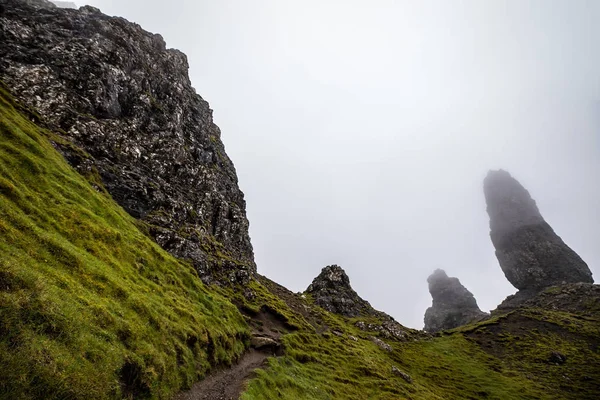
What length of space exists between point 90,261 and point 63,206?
9182mm

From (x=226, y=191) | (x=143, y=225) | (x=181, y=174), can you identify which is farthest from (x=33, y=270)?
(x=226, y=191)

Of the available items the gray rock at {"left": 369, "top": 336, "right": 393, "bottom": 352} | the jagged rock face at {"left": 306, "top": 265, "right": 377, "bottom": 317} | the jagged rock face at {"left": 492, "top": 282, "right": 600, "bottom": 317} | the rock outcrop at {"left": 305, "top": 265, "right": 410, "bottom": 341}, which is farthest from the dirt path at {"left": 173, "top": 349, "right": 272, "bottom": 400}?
the jagged rock face at {"left": 492, "top": 282, "right": 600, "bottom": 317}

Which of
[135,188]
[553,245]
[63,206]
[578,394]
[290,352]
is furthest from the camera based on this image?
[553,245]

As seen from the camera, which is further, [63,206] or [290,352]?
[290,352]

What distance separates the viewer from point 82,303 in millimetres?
18438

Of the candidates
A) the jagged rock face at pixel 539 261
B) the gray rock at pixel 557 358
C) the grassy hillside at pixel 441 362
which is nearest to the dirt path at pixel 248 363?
the grassy hillside at pixel 441 362

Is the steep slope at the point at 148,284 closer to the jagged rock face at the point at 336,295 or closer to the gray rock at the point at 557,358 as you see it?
the gray rock at the point at 557,358

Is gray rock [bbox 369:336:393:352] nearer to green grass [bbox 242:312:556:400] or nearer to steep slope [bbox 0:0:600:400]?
steep slope [bbox 0:0:600:400]

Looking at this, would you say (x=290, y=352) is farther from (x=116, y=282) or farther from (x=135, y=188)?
(x=135, y=188)

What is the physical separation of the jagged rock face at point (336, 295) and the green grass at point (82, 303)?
81.9m

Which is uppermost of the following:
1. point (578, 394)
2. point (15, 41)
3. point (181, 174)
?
point (15, 41)

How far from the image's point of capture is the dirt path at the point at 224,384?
898 inches

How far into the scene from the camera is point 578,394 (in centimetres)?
6944

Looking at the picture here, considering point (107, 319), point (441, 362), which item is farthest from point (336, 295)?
point (107, 319)
